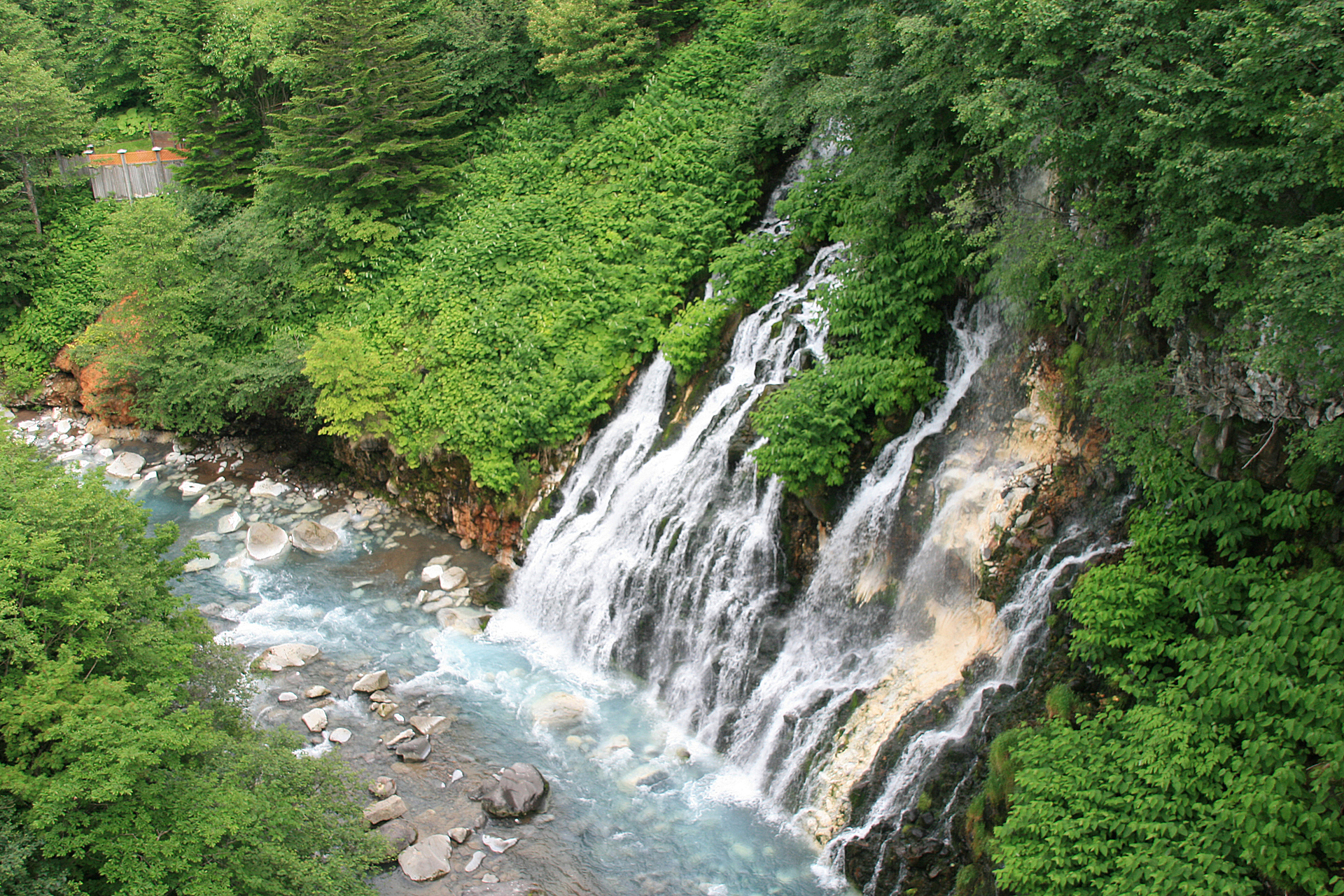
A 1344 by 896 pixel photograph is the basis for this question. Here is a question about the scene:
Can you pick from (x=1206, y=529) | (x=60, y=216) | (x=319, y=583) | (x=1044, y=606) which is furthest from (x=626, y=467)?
(x=60, y=216)

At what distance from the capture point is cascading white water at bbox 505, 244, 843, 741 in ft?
38.9

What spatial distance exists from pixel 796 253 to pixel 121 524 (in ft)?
32.8

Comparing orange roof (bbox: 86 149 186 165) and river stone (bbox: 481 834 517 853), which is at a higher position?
orange roof (bbox: 86 149 186 165)

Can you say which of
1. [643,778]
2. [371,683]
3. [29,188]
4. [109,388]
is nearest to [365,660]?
[371,683]

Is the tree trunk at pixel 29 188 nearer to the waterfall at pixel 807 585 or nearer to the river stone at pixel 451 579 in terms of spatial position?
the river stone at pixel 451 579

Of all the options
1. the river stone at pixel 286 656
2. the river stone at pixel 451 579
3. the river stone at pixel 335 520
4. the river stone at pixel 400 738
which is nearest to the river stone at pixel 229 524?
the river stone at pixel 335 520

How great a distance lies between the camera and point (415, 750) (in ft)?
38.4

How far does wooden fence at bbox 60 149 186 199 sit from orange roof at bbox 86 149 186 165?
0.36 ft

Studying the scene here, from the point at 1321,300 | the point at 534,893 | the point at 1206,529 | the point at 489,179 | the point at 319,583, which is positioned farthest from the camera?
the point at 489,179

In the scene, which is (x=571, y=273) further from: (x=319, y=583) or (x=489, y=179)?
(x=319, y=583)

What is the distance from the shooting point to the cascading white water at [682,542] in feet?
38.9

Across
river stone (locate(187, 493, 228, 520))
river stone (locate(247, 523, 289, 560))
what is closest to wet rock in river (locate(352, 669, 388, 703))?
river stone (locate(247, 523, 289, 560))

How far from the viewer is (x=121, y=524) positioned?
904 cm

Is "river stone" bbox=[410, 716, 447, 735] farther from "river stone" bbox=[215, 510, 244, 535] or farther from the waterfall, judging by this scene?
"river stone" bbox=[215, 510, 244, 535]
